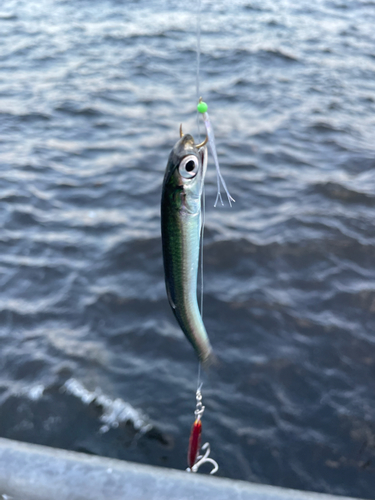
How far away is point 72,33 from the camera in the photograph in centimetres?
1130

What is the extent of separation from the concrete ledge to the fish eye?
1.01 metres

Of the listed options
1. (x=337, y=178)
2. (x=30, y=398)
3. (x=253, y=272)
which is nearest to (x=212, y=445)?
(x=30, y=398)

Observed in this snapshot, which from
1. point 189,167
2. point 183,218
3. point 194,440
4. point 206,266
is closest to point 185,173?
point 189,167

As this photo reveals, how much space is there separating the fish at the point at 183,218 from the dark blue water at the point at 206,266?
2221mm

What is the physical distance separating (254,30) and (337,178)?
252 inches

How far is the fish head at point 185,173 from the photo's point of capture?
Result: 154cm

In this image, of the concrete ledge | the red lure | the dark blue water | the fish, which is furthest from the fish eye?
the dark blue water

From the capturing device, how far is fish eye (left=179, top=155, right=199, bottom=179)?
1539mm

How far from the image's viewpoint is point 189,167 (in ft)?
5.12

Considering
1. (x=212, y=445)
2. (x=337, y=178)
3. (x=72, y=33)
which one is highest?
(x=72, y=33)

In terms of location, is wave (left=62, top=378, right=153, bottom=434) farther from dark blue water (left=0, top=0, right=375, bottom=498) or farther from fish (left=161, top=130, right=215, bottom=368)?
fish (left=161, top=130, right=215, bottom=368)

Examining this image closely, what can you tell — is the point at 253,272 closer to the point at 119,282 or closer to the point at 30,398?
the point at 119,282

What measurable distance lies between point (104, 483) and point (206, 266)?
3.56m

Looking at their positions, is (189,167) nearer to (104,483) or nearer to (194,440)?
(104,483)
